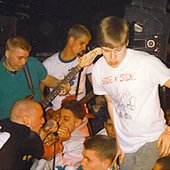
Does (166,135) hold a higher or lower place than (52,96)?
higher

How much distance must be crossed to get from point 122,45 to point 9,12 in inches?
137

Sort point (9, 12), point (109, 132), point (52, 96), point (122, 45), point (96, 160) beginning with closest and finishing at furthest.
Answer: point (122, 45)
point (96, 160)
point (109, 132)
point (52, 96)
point (9, 12)

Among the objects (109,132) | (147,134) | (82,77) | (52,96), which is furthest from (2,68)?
(147,134)

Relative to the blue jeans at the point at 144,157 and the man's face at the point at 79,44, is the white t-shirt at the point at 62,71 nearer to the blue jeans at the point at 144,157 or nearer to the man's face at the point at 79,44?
the man's face at the point at 79,44

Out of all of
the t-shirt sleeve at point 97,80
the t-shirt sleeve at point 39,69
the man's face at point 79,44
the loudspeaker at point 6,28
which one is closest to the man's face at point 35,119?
the t-shirt sleeve at point 97,80

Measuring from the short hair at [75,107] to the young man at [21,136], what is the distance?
927mm

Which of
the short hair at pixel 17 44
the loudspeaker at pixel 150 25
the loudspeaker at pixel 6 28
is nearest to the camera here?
→ the loudspeaker at pixel 150 25

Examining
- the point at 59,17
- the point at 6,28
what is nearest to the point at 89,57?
the point at 6,28

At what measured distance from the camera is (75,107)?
11.6 ft

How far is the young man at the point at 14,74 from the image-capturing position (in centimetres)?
339

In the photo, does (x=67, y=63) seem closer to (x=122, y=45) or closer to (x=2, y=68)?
(x=2, y=68)

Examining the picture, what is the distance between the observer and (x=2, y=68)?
347cm

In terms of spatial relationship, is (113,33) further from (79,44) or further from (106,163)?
(79,44)

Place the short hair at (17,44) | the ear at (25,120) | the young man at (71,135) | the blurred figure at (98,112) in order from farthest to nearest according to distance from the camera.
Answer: the blurred figure at (98,112)
the short hair at (17,44)
the young man at (71,135)
the ear at (25,120)
